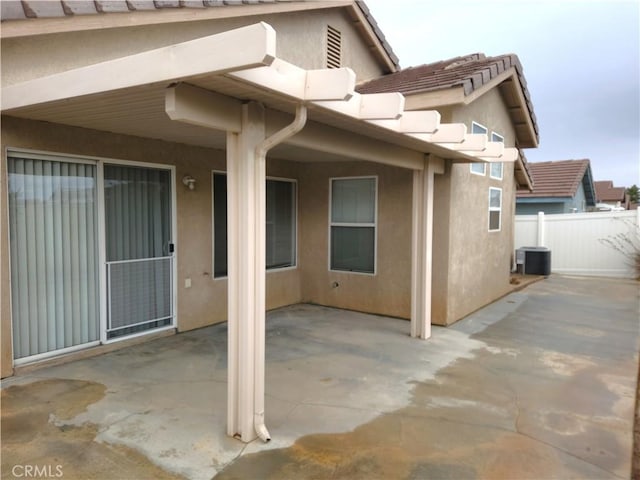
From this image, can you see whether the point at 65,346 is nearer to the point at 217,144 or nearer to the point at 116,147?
the point at 116,147

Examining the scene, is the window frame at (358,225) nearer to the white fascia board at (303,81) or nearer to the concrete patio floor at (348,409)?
the concrete patio floor at (348,409)

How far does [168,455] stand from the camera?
3229 mm

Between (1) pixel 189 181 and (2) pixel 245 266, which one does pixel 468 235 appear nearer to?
(1) pixel 189 181

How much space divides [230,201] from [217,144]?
3.18 m

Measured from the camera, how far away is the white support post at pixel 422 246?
6.37m

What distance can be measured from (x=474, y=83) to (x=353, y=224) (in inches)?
121

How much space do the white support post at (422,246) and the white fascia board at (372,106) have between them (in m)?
2.72

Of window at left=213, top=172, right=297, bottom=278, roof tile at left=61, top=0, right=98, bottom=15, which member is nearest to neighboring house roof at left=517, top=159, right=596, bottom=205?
window at left=213, top=172, right=297, bottom=278

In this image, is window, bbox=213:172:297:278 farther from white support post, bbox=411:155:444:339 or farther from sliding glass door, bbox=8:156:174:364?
white support post, bbox=411:155:444:339

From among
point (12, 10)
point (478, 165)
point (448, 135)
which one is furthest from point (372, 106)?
point (478, 165)

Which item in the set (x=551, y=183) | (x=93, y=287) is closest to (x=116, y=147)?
(x=93, y=287)

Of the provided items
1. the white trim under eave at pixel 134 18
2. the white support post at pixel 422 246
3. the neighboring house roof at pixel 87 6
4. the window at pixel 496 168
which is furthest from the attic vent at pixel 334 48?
the white support post at pixel 422 246

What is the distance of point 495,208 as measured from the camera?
375 inches

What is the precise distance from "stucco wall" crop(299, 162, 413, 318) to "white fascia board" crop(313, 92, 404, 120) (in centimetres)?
366
